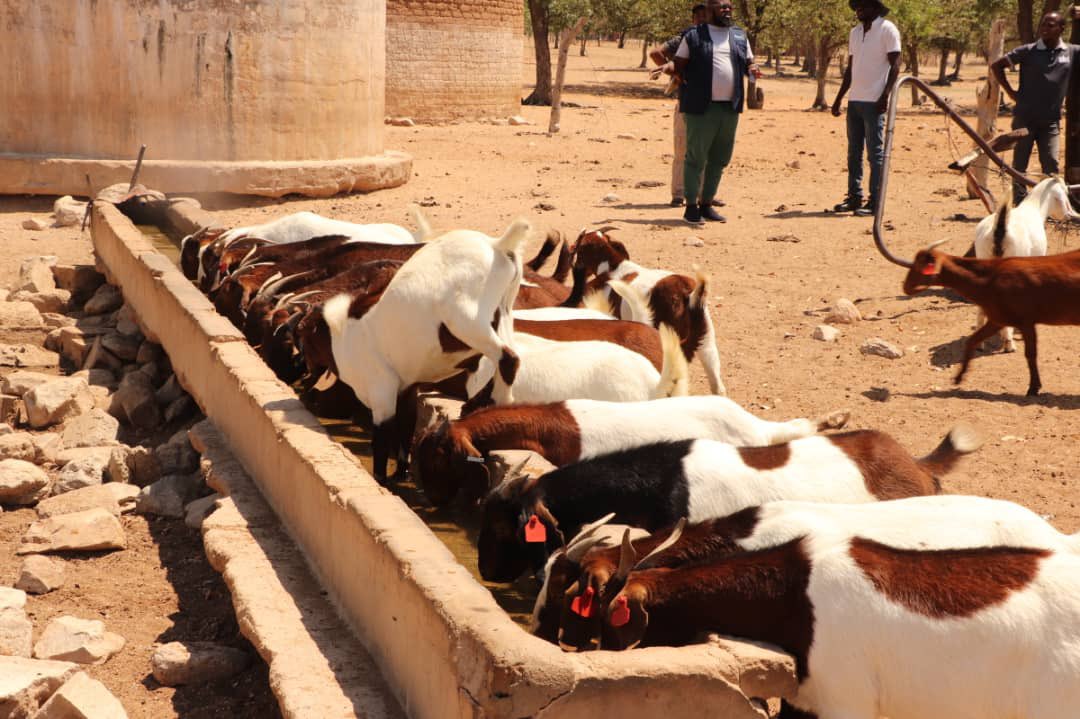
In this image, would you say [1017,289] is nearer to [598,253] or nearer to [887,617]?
[598,253]

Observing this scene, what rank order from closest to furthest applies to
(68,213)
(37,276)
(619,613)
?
(619,613)
(37,276)
(68,213)

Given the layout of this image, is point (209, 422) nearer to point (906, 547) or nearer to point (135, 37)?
point (906, 547)

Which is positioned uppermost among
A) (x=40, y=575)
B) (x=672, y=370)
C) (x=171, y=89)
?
(x=171, y=89)

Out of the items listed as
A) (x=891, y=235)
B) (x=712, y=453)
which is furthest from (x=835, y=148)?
(x=712, y=453)

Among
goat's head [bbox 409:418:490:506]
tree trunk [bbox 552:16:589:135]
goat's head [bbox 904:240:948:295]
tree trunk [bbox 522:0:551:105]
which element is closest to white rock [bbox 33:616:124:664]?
Result: goat's head [bbox 409:418:490:506]

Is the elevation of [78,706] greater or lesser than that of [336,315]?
lesser

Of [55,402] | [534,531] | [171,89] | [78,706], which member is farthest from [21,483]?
[171,89]

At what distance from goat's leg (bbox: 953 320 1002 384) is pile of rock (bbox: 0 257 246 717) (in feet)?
14.1

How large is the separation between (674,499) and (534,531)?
0.51 meters

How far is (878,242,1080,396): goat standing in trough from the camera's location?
7.57 m

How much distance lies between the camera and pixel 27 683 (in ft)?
13.9

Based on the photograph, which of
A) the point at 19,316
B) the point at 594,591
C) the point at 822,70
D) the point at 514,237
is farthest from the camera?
the point at 822,70

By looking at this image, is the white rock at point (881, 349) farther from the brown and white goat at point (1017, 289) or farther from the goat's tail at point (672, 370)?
the goat's tail at point (672, 370)

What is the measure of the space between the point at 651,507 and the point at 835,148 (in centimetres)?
1713
